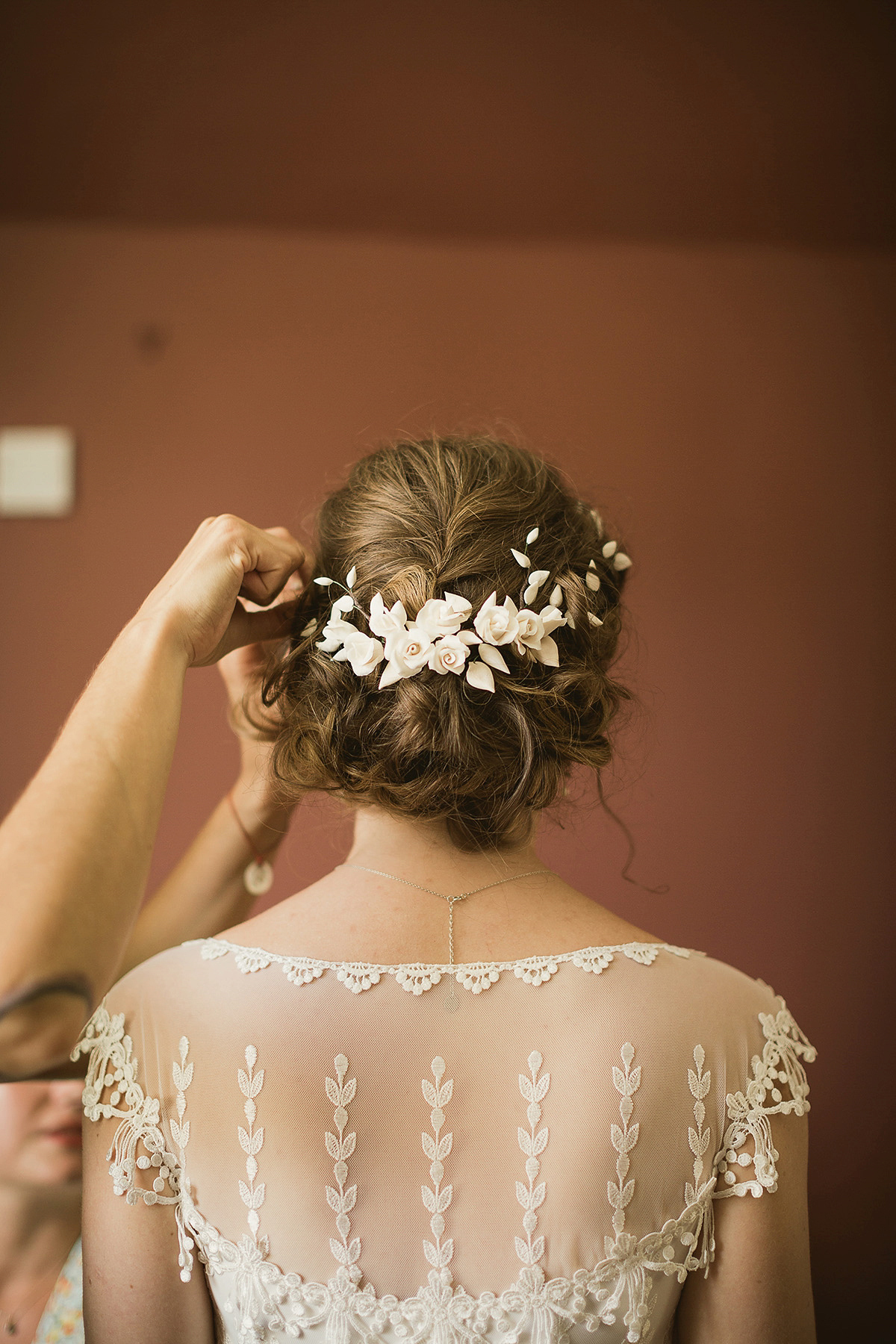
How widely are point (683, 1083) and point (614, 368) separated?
163 cm

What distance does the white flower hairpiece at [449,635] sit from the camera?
0.91 m

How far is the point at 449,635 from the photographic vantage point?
0.92 metres

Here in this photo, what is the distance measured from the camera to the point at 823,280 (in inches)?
82.0

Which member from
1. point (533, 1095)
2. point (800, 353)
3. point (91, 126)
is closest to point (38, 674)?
point (91, 126)

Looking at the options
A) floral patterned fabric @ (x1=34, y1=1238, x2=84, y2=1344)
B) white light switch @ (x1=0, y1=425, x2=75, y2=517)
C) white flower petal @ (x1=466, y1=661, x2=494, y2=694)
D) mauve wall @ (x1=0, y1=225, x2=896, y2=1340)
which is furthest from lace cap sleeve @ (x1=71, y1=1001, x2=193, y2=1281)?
white light switch @ (x1=0, y1=425, x2=75, y2=517)

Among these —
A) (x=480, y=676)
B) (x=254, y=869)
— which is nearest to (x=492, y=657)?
(x=480, y=676)

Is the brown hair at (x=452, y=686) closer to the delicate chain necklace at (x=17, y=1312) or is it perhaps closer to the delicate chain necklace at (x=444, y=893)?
the delicate chain necklace at (x=444, y=893)

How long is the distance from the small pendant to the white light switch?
1.04 metres

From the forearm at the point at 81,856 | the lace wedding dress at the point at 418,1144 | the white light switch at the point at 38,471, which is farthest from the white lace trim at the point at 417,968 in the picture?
the white light switch at the point at 38,471

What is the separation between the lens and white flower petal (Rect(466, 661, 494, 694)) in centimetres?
92

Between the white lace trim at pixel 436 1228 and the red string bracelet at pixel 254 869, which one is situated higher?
the red string bracelet at pixel 254 869

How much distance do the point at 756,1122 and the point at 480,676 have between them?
0.53m

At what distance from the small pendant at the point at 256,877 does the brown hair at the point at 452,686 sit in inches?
17.3

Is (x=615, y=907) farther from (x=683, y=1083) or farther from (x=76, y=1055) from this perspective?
(x=76, y=1055)
